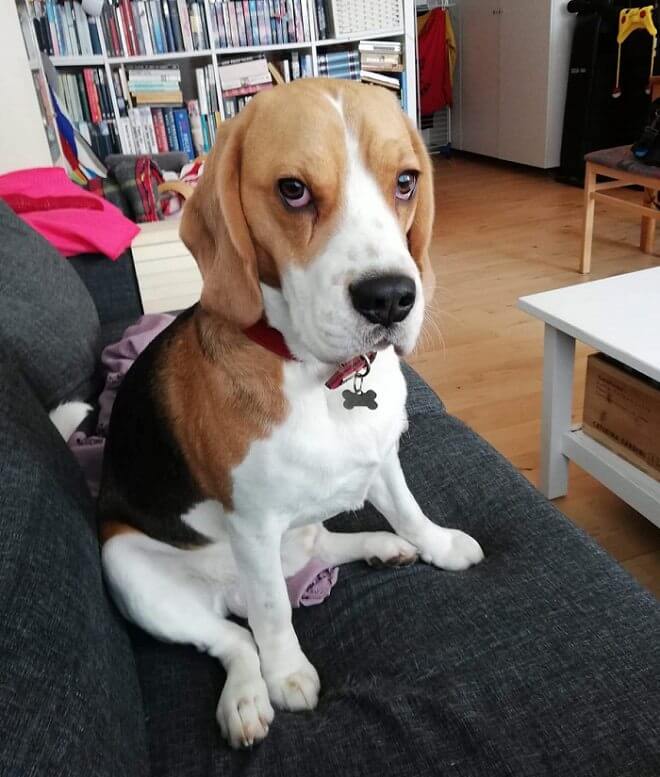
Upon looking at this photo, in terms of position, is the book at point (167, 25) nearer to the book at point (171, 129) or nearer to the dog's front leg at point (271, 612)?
the book at point (171, 129)

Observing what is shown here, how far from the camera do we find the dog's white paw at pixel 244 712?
89 cm

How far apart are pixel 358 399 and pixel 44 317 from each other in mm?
849

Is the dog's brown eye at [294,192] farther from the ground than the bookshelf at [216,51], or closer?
closer

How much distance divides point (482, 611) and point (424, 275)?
53 centimetres

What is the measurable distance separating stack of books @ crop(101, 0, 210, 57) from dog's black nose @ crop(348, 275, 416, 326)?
3690mm

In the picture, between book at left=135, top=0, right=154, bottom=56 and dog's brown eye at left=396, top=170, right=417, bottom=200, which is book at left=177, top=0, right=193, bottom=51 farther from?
dog's brown eye at left=396, top=170, right=417, bottom=200

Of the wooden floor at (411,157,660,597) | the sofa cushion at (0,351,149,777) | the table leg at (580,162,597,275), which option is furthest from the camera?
Result: the table leg at (580,162,597,275)

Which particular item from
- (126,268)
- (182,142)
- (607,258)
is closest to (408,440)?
(126,268)

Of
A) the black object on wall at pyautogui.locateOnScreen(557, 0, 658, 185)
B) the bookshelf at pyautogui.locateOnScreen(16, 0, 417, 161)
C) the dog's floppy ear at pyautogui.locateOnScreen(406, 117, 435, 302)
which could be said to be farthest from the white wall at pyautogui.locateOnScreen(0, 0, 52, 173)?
the black object on wall at pyautogui.locateOnScreen(557, 0, 658, 185)

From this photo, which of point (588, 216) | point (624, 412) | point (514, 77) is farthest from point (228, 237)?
point (514, 77)

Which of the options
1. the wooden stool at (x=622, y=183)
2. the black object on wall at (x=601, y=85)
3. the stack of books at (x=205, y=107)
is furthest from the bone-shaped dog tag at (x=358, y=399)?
the black object on wall at (x=601, y=85)

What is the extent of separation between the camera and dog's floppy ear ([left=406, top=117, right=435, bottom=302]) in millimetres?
978

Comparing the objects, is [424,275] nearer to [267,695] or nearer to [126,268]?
[267,695]

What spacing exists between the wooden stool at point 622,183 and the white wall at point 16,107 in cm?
255
